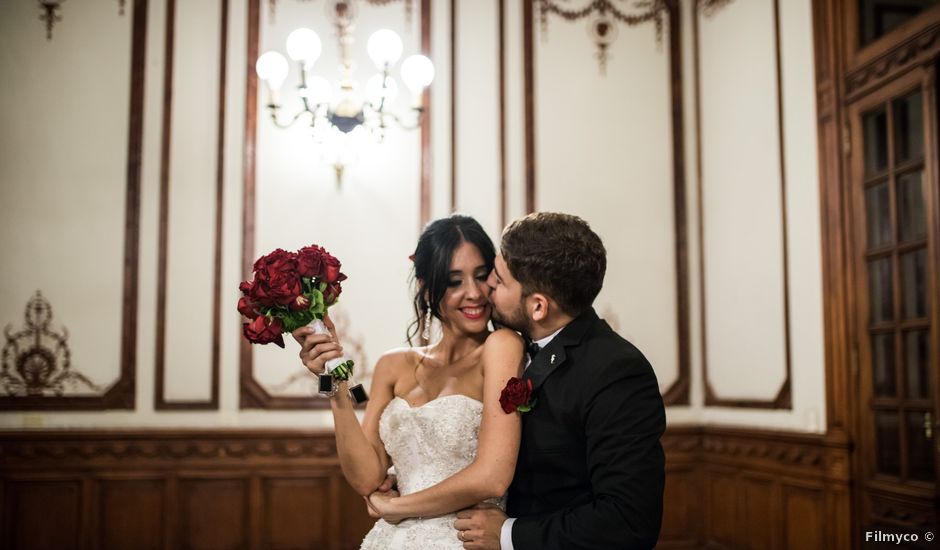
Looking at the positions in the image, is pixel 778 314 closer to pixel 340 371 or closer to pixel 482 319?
pixel 482 319

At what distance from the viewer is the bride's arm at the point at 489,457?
243 cm

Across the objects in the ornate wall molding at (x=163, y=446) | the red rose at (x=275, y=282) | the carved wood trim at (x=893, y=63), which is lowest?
the ornate wall molding at (x=163, y=446)

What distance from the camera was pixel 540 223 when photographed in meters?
2.36

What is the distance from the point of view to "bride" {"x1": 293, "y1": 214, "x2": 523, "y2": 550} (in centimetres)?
247

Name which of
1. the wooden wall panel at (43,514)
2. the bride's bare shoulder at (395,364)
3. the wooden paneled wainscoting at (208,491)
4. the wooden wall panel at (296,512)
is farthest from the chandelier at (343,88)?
the wooden wall panel at (43,514)

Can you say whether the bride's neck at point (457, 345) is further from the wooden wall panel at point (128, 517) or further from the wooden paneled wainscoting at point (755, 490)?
the wooden wall panel at point (128, 517)

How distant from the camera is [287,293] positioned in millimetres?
2412

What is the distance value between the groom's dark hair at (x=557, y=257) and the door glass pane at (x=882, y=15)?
276 cm

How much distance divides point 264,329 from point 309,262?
0.71 ft

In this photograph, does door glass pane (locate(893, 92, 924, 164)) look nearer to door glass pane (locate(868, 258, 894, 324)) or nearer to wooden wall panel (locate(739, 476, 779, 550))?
door glass pane (locate(868, 258, 894, 324))

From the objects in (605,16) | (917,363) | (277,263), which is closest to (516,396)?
(277,263)

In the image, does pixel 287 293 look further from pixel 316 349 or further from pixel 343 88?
pixel 343 88

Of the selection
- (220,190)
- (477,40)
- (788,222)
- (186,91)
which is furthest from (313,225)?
(788,222)

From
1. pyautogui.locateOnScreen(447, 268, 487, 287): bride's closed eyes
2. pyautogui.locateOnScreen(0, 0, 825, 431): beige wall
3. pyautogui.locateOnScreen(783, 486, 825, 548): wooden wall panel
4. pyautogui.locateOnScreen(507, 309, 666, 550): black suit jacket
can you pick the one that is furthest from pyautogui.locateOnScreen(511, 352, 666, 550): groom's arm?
pyautogui.locateOnScreen(0, 0, 825, 431): beige wall
